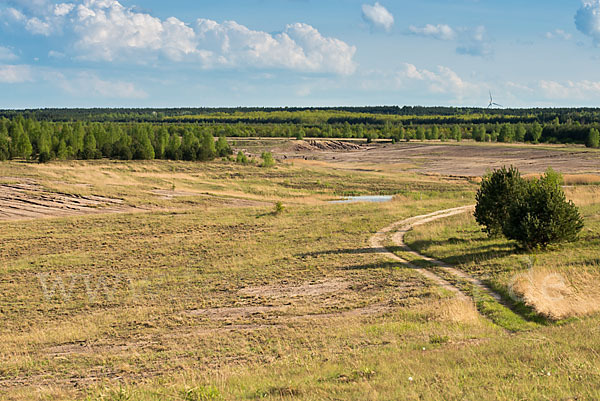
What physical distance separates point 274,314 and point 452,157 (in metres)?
113

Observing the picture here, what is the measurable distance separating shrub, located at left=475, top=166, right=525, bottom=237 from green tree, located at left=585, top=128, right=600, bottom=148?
116 metres

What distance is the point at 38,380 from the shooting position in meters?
14.5

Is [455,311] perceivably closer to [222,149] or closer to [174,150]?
[174,150]

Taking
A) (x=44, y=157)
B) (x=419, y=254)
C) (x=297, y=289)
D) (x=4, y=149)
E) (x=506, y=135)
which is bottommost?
(x=297, y=289)

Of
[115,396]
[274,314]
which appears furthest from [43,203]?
[115,396]

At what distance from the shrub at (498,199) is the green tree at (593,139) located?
116 metres

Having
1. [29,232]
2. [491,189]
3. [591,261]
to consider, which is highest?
[491,189]

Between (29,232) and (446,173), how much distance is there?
72.1 metres

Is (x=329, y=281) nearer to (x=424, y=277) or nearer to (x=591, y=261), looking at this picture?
(x=424, y=277)

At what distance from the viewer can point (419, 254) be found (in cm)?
2956

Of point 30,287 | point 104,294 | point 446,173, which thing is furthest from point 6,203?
point 446,173

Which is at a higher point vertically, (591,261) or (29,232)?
(591,261)

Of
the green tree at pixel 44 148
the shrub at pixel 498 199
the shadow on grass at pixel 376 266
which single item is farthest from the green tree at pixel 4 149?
the shrub at pixel 498 199

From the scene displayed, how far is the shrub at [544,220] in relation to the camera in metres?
25.4
